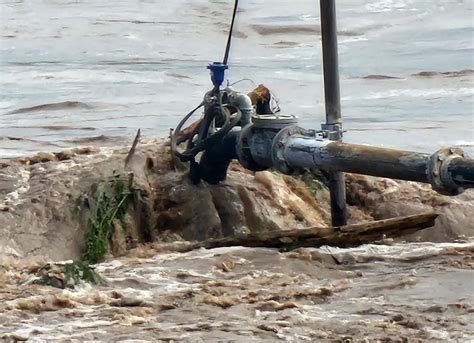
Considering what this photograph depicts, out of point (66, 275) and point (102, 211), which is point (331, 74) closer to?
point (102, 211)

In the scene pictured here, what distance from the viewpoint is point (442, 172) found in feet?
22.6

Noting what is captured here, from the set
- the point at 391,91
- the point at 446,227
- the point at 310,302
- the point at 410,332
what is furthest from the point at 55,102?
the point at 410,332

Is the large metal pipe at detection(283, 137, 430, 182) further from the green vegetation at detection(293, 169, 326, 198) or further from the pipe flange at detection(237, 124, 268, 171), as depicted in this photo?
the green vegetation at detection(293, 169, 326, 198)

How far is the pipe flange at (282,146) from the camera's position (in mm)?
7836

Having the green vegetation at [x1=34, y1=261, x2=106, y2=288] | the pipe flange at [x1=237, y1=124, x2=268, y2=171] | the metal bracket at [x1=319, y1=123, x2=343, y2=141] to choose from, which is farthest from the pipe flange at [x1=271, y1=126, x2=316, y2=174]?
the green vegetation at [x1=34, y1=261, x2=106, y2=288]

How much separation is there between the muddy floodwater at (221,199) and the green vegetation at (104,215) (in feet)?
0.23

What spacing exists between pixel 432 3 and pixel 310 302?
10.7 meters

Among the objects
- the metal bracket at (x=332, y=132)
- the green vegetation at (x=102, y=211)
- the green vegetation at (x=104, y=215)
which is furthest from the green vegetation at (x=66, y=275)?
the metal bracket at (x=332, y=132)

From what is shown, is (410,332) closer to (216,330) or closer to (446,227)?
(216,330)

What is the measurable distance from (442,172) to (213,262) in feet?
4.82

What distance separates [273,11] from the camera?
666 inches

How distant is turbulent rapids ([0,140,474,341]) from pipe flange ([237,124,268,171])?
0.36 m

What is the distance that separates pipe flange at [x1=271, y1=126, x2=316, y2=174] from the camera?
25.7ft

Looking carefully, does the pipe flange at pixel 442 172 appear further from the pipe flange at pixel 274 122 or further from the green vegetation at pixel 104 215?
the green vegetation at pixel 104 215
